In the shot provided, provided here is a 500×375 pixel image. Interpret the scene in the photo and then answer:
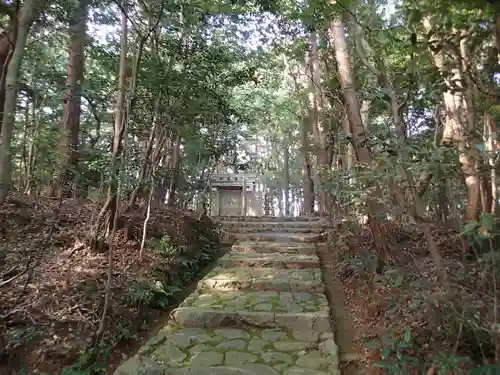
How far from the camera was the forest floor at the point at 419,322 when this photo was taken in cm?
219

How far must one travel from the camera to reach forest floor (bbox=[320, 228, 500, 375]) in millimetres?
2189

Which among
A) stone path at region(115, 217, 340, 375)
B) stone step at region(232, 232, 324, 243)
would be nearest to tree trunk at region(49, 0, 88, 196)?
stone path at region(115, 217, 340, 375)

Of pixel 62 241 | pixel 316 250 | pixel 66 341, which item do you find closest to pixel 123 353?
pixel 66 341

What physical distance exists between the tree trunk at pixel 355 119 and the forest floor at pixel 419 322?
0.75ft

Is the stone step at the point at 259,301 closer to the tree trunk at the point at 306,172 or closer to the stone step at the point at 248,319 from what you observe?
the stone step at the point at 248,319

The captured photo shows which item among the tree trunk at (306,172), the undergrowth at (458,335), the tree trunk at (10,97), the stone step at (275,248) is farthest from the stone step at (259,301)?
the tree trunk at (306,172)

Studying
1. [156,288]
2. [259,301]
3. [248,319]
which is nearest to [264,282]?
[259,301]

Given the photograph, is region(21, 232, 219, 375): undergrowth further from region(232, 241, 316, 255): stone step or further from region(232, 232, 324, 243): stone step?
region(232, 232, 324, 243): stone step

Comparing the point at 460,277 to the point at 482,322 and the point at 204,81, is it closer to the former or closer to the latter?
the point at 482,322

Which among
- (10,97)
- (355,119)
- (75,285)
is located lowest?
(75,285)

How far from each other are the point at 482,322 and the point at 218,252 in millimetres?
5246

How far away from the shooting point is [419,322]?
2.64 m

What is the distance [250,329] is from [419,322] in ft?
5.21

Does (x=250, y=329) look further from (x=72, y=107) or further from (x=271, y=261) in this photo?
(x=72, y=107)
